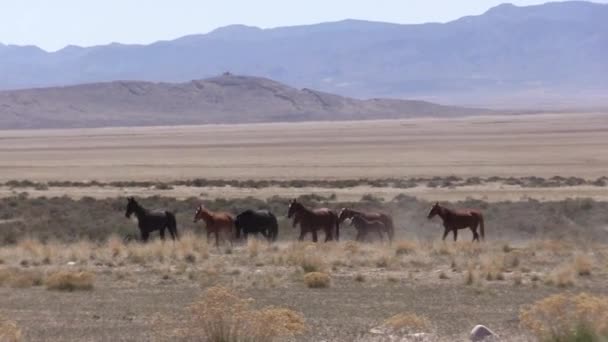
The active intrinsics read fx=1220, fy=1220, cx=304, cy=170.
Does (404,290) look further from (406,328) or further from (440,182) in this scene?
(440,182)

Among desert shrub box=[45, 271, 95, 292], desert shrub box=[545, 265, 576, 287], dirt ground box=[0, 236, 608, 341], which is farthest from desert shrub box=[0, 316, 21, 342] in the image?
desert shrub box=[545, 265, 576, 287]

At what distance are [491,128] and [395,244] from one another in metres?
108

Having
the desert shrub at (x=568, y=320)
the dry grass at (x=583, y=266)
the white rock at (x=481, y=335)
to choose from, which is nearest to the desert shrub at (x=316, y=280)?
the dry grass at (x=583, y=266)

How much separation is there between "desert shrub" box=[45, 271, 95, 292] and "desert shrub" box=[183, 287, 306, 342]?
711 centimetres

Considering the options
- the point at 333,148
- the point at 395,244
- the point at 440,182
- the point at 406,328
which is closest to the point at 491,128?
the point at 333,148

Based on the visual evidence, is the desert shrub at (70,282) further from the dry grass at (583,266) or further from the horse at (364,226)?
the horse at (364,226)

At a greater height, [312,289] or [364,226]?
[312,289]

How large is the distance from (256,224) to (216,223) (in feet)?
3.81

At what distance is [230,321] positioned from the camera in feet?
43.2

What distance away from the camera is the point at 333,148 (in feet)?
319

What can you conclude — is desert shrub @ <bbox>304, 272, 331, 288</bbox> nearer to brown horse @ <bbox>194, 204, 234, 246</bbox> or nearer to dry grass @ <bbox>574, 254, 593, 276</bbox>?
dry grass @ <bbox>574, 254, 593, 276</bbox>

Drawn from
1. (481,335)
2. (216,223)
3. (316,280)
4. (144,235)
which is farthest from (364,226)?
(481,335)

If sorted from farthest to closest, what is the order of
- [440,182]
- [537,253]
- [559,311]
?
[440,182] → [537,253] → [559,311]

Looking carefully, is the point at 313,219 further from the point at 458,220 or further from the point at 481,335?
the point at 481,335
